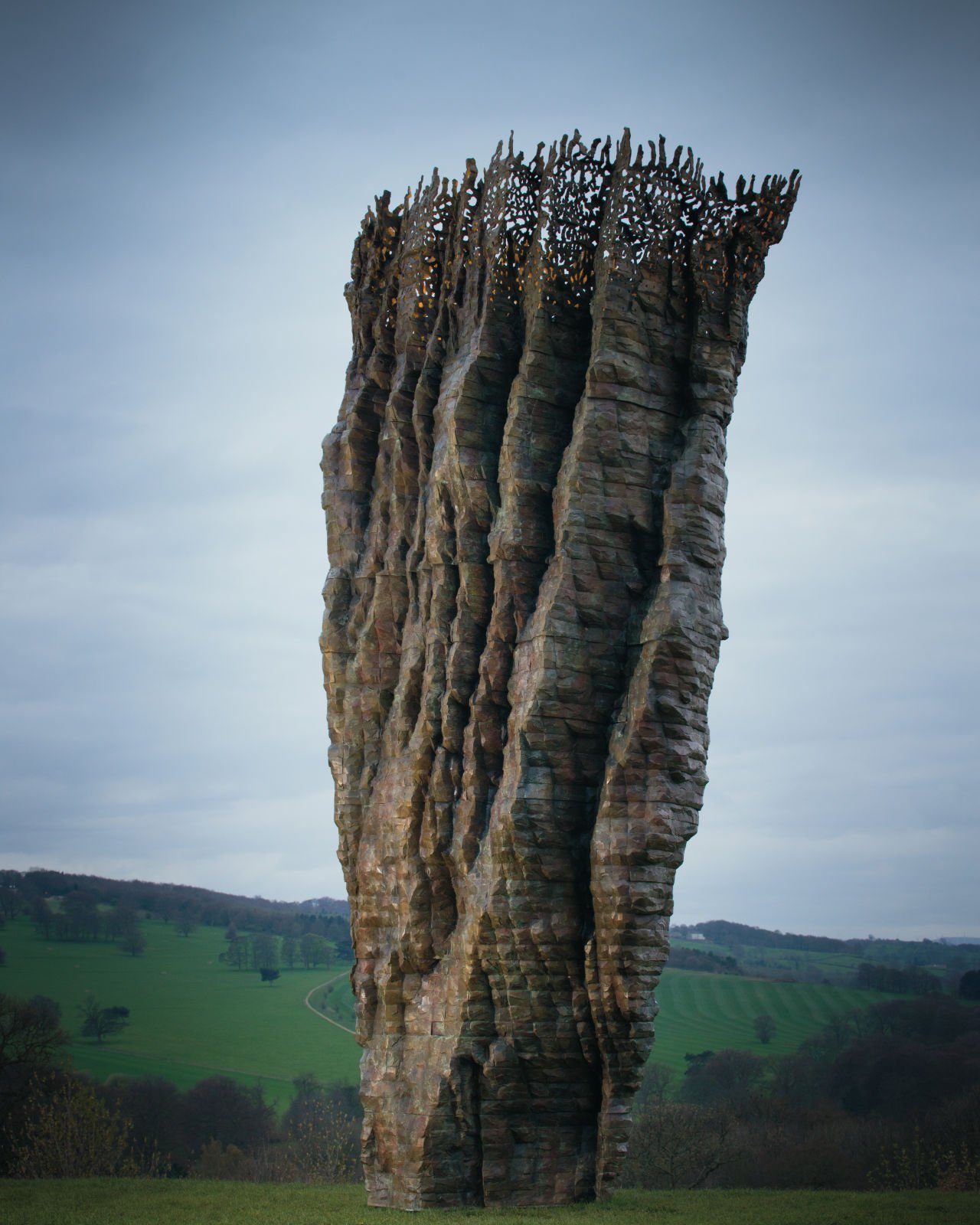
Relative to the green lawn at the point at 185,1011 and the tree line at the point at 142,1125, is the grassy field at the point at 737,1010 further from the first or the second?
the tree line at the point at 142,1125

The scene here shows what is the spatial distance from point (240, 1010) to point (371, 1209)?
1651 inches

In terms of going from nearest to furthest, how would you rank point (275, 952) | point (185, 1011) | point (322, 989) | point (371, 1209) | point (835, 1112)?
1. point (371, 1209)
2. point (835, 1112)
3. point (185, 1011)
4. point (322, 989)
5. point (275, 952)

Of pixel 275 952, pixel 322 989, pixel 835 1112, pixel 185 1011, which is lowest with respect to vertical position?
pixel 835 1112

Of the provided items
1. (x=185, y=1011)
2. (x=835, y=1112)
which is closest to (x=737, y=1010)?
(x=835, y=1112)

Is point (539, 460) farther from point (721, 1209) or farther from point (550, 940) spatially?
point (721, 1209)

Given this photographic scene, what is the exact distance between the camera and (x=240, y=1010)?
194 feet

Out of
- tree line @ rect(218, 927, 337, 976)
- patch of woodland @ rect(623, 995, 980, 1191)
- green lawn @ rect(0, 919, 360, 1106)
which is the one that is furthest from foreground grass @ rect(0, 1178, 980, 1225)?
tree line @ rect(218, 927, 337, 976)

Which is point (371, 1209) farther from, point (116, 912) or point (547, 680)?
point (116, 912)

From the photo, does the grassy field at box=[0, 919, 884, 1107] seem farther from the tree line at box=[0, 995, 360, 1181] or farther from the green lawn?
the tree line at box=[0, 995, 360, 1181]

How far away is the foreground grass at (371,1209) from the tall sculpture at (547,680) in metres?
1.04

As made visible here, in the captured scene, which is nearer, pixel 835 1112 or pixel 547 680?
pixel 547 680

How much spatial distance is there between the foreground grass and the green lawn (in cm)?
2563

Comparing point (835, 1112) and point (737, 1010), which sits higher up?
point (737, 1010)

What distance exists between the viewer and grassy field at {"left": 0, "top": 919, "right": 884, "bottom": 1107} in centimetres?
5222
